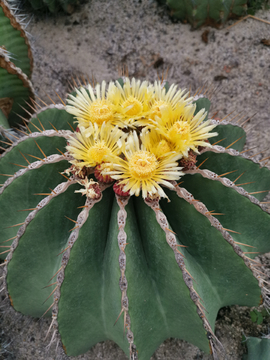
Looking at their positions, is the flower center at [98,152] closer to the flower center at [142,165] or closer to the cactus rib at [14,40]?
the flower center at [142,165]

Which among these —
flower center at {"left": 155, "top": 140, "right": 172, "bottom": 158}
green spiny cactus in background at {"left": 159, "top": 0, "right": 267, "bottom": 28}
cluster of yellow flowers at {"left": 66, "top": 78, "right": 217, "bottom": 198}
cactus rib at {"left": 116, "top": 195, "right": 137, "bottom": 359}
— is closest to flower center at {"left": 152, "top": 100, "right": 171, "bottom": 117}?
cluster of yellow flowers at {"left": 66, "top": 78, "right": 217, "bottom": 198}

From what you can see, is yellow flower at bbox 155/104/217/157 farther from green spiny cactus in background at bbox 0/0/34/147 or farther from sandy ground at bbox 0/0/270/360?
sandy ground at bbox 0/0/270/360

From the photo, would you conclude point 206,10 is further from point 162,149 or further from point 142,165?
point 142,165

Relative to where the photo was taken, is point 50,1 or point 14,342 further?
point 50,1

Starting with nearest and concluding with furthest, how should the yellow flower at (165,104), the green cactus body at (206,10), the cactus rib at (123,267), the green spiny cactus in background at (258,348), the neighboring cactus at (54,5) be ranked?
the cactus rib at (123,267) → the yellow flower at (165,104) → the green spiny cactus in background at (258,348) → the green cactus body at (206,10) → the neighboring cactus at (54,5)

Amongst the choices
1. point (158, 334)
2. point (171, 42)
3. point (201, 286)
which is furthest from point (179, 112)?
point (171, 42)

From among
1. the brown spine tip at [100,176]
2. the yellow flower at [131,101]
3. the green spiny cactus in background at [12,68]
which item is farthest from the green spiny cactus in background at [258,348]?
the green spiny cactus in background at [12,68]

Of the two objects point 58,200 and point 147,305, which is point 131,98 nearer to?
point 58,200
